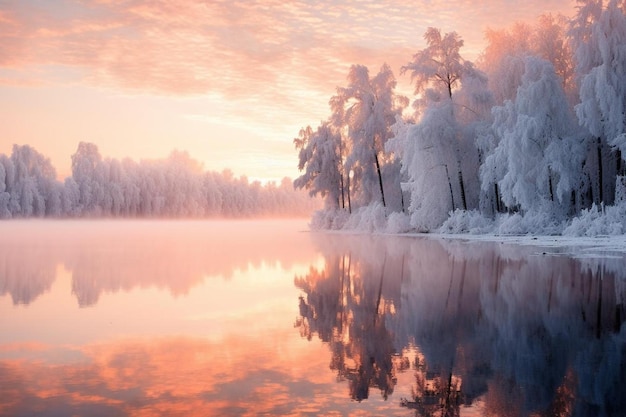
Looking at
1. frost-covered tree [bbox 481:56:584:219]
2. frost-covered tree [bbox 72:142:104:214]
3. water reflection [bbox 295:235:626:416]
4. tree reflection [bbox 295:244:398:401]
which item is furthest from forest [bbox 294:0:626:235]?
frost-covered tree [bbox 72:142:104:214]

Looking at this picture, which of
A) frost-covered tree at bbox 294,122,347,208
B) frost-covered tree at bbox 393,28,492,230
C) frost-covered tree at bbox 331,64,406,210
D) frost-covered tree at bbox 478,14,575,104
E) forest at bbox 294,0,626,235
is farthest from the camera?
frost-covered tree at bbox 294,122,347,208

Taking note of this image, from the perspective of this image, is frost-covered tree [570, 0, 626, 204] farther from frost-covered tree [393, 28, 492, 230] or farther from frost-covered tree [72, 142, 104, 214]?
frost-covered tree [72, 142, 104, 214]

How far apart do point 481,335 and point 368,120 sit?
42592 millimetres

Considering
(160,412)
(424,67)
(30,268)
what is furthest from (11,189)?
(160,412)

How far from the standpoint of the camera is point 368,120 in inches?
1948

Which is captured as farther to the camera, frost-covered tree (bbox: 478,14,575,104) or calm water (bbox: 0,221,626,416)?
frost-covered tree (bbox: 478,14,575,104)

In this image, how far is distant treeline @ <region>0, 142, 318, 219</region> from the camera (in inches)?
4218

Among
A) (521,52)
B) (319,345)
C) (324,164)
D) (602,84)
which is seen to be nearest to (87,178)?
(324,164)

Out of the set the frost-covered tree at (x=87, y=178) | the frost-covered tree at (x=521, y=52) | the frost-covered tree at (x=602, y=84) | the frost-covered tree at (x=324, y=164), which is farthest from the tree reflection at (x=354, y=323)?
the frost-covered tree at (x=87, y=178)

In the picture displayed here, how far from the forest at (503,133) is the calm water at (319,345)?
1960 centimetres

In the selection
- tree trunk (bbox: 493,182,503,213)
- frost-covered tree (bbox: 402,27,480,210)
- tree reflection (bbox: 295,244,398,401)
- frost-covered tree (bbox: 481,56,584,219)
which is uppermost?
frost-covered tree (bbox: 402,27,480,210)

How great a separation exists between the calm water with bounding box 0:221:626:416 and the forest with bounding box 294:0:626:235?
19599mm

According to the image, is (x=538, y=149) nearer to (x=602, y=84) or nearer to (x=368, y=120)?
(x=602, y=84)

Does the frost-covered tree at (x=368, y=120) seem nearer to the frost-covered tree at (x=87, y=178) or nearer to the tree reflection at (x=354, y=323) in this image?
the tree reflection at (x=354, y=323)
